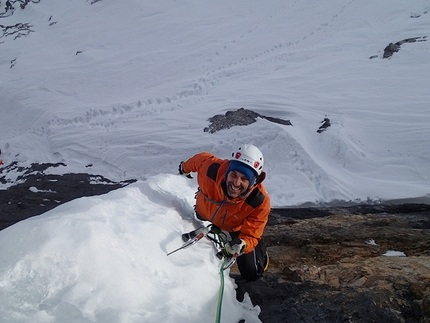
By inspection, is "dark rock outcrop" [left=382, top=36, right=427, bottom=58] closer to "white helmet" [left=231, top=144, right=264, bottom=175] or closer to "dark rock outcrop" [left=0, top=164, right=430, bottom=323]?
"dark rock outcrop" [left=0, top=164, right=430, bottom=323]

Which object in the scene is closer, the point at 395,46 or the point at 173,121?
the point at 173,121

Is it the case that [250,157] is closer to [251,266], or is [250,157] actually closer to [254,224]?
[254,224]

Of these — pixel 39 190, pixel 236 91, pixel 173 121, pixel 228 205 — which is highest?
pixel 228 205

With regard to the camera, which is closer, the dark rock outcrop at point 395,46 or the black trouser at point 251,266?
the black trouser at point 251,266

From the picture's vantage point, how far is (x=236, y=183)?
3.25 meters

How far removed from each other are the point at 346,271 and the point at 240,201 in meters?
1.36

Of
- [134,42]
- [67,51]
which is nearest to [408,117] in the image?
[134,42]

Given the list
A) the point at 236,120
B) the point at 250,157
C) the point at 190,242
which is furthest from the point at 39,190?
the point at 250,157

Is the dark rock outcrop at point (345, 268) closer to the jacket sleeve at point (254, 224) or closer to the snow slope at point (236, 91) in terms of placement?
the jacket sleeve at point (254, 224)

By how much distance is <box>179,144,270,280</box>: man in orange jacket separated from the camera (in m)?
3.25

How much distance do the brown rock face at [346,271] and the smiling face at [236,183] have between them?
101cm

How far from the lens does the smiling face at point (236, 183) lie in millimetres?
3244

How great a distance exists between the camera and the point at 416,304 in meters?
2.52

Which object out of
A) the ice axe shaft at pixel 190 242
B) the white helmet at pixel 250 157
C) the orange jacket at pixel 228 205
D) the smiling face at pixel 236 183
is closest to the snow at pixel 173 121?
the ice axe shaft at pixel 190 242
